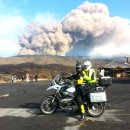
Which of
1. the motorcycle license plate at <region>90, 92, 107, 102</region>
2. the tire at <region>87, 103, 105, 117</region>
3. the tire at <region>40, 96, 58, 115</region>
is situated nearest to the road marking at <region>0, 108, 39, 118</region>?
the tire at <region>40, 96, 58, 115</region>

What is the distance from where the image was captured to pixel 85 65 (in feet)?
43.5

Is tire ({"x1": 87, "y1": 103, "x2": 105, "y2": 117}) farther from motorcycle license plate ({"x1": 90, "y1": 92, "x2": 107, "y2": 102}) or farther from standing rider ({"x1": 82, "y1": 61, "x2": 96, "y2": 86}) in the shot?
standing rider ({"x1": 82, "y1": 61, "x2": 96, "y2": 86})

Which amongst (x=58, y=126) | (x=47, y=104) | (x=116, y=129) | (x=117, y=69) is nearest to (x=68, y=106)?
(x=47, y=104)

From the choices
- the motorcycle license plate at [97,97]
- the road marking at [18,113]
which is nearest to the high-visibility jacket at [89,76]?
the motorcycle license plate at [97,97]

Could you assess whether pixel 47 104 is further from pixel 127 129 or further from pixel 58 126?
pixel 127 129

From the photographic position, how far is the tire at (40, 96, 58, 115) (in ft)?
44.4

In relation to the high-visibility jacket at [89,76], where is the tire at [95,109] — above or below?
below

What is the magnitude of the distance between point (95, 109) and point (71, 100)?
88 centimetres

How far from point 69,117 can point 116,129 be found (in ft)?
8.96

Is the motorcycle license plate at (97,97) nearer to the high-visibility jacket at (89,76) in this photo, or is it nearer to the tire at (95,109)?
the tire at (95,109)

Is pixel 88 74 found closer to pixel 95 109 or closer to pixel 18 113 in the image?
pixel 95 109

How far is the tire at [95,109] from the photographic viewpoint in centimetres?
1284

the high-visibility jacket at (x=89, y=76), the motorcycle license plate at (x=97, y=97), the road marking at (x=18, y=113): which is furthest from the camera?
the road marking at (x=18, y=113)

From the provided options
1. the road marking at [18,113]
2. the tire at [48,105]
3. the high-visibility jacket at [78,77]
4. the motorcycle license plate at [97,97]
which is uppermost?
the high-visibility jacket at [78,77]
